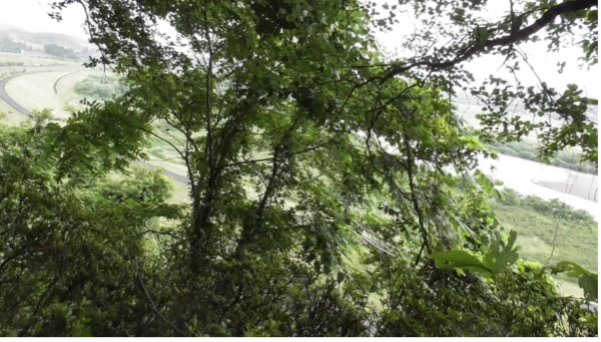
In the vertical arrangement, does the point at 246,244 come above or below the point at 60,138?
below

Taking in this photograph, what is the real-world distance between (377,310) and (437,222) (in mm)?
664

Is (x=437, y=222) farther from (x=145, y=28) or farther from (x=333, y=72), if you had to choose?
(x=145, y=28)

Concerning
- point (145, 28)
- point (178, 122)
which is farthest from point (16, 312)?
point (145, 28)

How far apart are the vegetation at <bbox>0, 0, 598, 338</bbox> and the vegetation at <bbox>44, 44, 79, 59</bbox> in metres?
1.70

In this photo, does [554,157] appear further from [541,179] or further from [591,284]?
[591,284]

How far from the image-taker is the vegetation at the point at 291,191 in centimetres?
121

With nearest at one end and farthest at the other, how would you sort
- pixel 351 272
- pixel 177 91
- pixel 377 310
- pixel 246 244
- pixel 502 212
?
1. pixel 377 310
2. pixel 351 272
3. pixel 246 244
4. pixel 177 91
5. pixel 502 212

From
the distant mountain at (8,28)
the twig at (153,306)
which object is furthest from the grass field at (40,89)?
the twig at (153,306)

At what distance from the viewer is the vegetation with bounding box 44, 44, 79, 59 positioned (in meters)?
3.55

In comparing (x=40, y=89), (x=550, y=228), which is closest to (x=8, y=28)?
(x=40, y=89)

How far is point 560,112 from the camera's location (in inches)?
53.2

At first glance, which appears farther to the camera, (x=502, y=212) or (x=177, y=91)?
(x=502, y=212)

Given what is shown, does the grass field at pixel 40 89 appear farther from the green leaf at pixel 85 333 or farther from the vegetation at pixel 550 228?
the vegetation at pixel 550 228

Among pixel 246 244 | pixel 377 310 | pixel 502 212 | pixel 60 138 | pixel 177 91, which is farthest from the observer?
pixel 502 212
